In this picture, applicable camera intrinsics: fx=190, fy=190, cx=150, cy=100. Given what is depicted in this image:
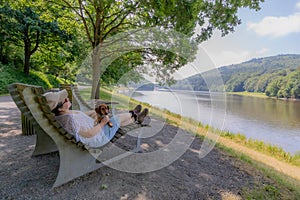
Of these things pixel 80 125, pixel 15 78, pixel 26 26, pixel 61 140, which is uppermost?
pixel 26 26

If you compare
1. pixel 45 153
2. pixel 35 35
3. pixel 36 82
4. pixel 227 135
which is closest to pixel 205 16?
pixel 227 135

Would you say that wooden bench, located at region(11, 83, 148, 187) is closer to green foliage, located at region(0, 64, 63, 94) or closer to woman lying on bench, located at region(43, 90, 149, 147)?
woman lying on bench, located at region(43, 90, 149, 147)

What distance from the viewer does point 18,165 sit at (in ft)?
7.80

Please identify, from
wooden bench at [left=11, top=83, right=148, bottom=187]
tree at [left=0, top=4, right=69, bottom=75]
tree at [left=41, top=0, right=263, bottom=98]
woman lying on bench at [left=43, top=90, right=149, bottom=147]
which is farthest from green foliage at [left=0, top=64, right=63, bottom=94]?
wooden bench at [left=11, top=83, right=148, bottom=187]

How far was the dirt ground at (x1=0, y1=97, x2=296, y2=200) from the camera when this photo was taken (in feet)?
6.24

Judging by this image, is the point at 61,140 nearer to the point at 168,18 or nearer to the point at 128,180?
the point at 128,180

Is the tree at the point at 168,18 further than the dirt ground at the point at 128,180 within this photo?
Yes

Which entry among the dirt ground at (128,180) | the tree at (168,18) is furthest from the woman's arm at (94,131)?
the tree at (168,18)

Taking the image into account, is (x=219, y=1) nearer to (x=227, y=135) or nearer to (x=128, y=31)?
(x=128, y=31)

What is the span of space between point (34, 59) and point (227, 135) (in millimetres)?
16664

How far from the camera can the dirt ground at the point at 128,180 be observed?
1.90m

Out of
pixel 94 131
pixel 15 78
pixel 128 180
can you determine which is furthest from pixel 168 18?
pixel 15 78

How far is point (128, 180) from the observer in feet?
7.29

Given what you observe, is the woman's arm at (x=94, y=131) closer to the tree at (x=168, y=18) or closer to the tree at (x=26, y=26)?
the tree at (x=168, y=18)
